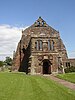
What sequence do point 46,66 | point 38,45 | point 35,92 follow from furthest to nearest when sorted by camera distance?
1. point 46,66
2. point 38,45
3. point 35,92

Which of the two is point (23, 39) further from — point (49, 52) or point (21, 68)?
point (49, 52)

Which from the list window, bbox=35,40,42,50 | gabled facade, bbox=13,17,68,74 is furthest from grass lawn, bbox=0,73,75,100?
window, bbox=35,40,42,50

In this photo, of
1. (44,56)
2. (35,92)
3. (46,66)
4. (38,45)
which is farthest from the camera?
(46,66)

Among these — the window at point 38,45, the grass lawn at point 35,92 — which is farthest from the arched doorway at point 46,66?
the grass lawn at point 35,92

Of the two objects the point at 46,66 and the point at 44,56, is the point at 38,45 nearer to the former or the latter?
the point at 44,56

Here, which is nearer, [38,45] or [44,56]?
[44,56]

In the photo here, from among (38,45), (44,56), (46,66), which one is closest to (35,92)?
(44,56)

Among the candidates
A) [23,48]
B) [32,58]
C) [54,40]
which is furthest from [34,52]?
[23,48]

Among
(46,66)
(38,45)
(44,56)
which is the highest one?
(38,45)

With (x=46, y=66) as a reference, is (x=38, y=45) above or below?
above

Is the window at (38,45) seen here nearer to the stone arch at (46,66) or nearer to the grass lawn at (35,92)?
the stone arch at (46,66)

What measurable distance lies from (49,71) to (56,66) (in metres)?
2.01

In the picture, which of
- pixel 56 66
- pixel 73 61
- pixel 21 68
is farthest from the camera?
pixel 73 61

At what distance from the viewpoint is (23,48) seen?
6831 cm
